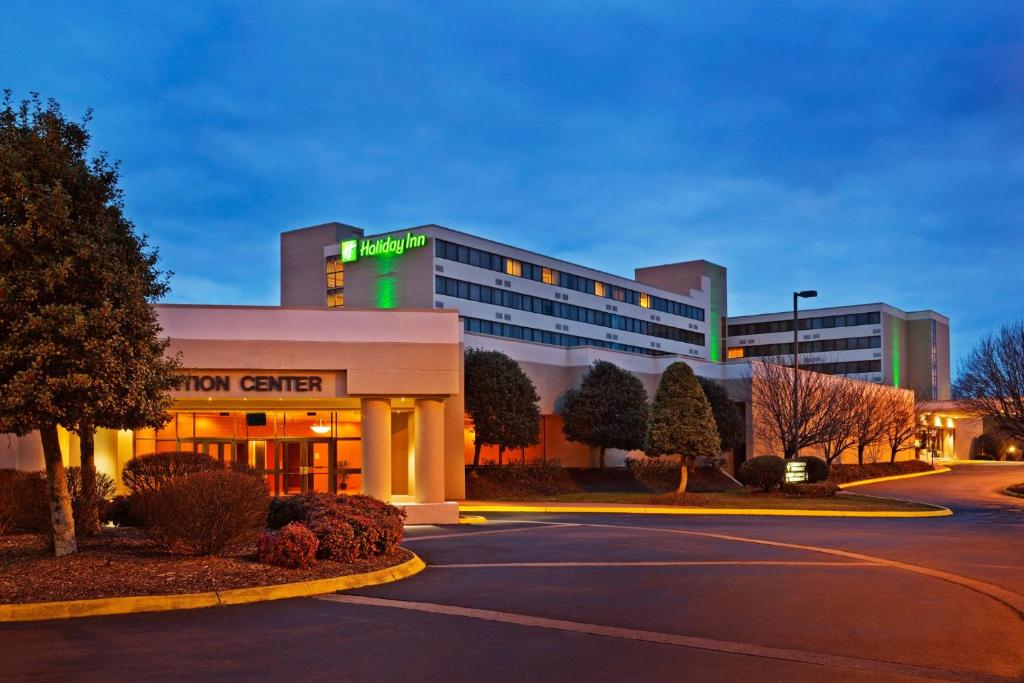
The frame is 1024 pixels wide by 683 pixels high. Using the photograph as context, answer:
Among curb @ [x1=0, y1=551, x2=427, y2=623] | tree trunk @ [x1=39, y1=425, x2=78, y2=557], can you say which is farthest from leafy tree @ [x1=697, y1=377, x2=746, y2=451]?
tree trunk @ [x1=39, y1=425, x2=78, y2=557]

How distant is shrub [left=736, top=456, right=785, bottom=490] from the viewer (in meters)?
36.5

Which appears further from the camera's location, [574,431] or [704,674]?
[574,431]

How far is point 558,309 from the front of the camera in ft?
296

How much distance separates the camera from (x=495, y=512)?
99.9 ft

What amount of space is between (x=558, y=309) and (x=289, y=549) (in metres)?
77.2

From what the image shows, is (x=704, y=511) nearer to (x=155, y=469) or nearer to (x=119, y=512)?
(x=155, y=469)

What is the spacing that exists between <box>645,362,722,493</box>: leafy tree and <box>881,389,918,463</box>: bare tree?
87.1 feet

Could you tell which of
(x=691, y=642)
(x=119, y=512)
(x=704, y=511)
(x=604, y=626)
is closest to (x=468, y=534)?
(x=119, y=512)

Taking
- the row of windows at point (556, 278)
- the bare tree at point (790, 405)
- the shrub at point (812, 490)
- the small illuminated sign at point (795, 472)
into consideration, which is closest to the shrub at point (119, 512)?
the shrub at point (812, 490)

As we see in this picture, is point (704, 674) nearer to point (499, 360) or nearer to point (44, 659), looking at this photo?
point (44, 659)

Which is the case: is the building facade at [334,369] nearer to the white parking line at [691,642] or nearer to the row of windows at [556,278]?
the white parking line at [691,642]

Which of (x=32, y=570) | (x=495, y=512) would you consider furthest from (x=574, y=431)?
(x=32, y=570)

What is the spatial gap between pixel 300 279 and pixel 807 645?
83.3 meters

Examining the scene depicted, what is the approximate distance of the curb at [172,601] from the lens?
10.8 meters
